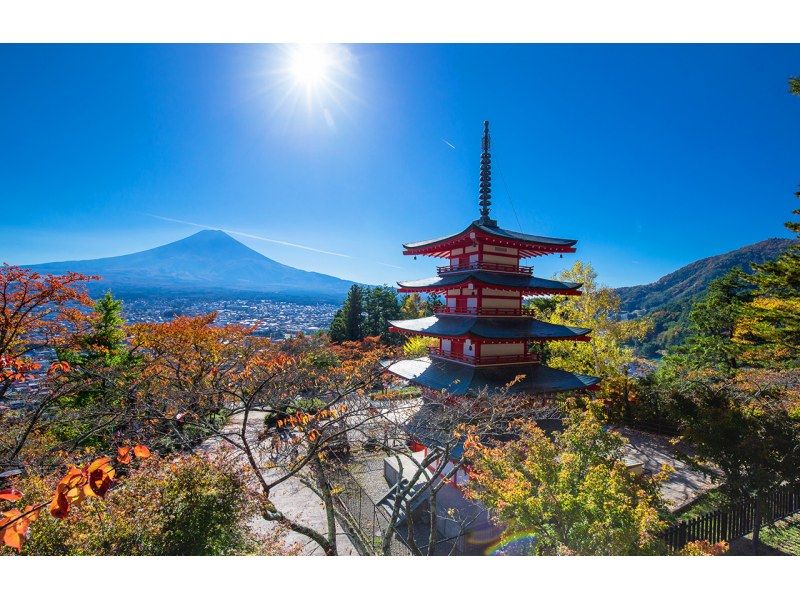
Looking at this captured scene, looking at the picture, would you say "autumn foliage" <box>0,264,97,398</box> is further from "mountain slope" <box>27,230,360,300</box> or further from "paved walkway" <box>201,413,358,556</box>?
"mountain slope" <box>27,230,360,300</box>

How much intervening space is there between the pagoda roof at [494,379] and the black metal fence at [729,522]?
3266 mm

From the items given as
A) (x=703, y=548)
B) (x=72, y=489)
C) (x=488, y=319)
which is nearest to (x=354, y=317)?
(x=488, y=319)

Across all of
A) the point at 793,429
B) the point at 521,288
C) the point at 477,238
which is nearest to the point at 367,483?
the point at 521,288

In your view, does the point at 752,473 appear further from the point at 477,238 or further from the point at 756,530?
the point at 477,238

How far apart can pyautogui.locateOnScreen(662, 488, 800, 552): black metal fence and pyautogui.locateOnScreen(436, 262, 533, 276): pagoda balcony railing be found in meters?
6.28

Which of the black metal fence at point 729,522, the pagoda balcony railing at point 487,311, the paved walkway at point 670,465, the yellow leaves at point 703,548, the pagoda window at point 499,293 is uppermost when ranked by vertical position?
the pagoda window at point 499,293

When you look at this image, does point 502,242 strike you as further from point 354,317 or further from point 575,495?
point 354,317

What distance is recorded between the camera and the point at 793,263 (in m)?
8.53

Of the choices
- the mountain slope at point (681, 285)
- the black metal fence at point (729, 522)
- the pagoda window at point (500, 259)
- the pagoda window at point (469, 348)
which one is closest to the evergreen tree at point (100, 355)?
the pagoda window at point (469, 348)

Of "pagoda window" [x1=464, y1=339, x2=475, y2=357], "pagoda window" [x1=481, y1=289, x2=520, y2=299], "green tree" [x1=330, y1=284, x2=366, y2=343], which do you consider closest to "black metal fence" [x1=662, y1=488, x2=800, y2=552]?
"pagoda window" [x1=464, y1=339, x2=475, y2=357]

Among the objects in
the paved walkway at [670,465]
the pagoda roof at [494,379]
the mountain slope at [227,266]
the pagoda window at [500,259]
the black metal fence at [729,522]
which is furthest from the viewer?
the mountain slope at [227,266]

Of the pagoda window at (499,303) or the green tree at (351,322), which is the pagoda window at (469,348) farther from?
the green tree at (351,322)

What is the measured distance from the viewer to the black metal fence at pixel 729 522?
5.64m

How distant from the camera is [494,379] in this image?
8.66 meters
